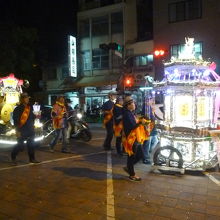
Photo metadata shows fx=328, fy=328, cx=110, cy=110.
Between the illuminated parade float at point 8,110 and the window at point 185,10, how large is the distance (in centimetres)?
1370

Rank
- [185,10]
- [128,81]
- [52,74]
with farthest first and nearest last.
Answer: [52,74] → [185,10] → [128,81]

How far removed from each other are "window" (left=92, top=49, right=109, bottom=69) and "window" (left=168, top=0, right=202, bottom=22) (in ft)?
23.1

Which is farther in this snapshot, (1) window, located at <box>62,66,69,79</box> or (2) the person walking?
(1) window, located at <box>62,66,69,79</box>

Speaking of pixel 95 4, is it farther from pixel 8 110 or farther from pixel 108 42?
pixel 8 110

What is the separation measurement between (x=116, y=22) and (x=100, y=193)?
23681 mm

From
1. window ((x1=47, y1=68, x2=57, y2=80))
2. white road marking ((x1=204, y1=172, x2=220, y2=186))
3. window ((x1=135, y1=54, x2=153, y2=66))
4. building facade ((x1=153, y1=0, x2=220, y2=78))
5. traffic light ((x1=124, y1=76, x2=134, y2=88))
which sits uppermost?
building facade ((x1=153, y1=0, x2=220, y2=78))

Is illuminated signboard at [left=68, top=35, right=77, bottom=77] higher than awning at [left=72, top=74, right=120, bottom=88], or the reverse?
illuminated signboard at [left=68, top=35, right=77, bottom=77]

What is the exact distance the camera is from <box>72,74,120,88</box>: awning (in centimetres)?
2688

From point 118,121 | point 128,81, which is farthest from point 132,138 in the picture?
point 128,81

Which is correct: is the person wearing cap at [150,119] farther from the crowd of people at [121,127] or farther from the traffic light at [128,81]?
the traffic light at [128,81]

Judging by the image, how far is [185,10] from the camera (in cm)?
2298

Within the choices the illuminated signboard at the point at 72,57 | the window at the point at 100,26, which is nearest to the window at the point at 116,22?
the window at the point at 100,26

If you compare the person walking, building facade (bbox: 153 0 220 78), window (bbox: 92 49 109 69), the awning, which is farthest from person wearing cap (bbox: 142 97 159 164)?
window (bbox: 92 49 109 69)

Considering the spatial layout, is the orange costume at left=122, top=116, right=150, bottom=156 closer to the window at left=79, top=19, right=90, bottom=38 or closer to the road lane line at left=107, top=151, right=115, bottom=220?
the road lane line at left=107, top=151, right=115, bottom=220
